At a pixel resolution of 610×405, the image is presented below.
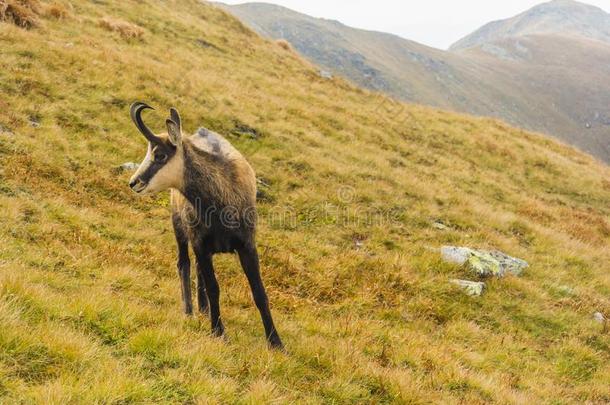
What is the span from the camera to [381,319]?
32.1 feet

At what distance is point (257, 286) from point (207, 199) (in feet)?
5.05

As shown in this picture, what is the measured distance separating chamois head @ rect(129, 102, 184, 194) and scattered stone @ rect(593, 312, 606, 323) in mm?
10658

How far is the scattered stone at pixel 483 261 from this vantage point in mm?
12367

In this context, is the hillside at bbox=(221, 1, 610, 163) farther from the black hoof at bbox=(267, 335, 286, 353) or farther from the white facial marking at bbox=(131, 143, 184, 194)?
the white facial marking at bbox=(131, 143, 184, 194)

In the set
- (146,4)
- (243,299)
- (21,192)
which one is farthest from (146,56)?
(243,299)

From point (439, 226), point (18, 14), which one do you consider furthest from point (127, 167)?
point (18, 14)

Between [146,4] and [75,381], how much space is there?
3482 cm

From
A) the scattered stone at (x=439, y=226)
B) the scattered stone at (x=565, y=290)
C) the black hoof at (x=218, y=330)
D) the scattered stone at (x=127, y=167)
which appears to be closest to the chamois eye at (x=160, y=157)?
the black hoof at (x=218, y=330)

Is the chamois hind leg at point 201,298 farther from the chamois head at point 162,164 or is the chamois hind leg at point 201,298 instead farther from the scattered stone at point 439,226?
the scattered stone at point 439,226

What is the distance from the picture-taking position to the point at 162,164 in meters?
6.70

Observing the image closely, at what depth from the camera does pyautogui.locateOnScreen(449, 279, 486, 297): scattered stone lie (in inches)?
448

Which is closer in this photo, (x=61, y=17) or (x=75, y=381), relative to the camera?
(x=75, y=381)

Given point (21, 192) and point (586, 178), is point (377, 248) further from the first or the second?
point (586, 178)

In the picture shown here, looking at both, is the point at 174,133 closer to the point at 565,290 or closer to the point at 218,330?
the point at 218,330
